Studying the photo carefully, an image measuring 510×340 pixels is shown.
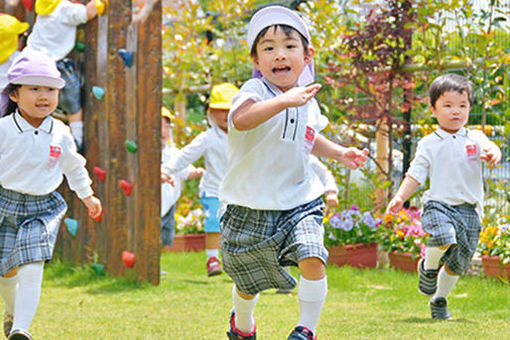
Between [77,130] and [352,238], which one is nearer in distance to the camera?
[77,130]

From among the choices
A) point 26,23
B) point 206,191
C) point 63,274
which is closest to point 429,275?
point 206,191

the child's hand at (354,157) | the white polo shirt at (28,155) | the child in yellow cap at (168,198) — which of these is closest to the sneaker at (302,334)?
the child's hand at (354,157)

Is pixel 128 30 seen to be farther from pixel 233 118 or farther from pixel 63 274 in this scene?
pixel 233 118

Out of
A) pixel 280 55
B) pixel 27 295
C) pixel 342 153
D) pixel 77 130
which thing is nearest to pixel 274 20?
pixel 280 55

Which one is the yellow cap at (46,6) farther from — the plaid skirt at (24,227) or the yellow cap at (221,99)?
the plaid skirt at (24,227)

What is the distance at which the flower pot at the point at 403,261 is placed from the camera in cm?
671

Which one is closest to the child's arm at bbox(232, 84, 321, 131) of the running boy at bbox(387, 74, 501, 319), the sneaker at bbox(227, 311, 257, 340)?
the sneaker at bbox(227, 311, 257, 340)

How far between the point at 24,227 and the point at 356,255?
3800 mm

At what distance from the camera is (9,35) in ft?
22.9

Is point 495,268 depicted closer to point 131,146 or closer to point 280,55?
point 131,146

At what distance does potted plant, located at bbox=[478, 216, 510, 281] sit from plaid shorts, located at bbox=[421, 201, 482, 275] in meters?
1.19

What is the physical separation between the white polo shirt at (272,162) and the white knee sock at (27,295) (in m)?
1.11

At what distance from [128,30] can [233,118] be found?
126 inches

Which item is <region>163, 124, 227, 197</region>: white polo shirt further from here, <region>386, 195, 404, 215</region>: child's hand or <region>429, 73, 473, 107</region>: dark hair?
<region>386, 195, 404, 215</region>: child's hand
